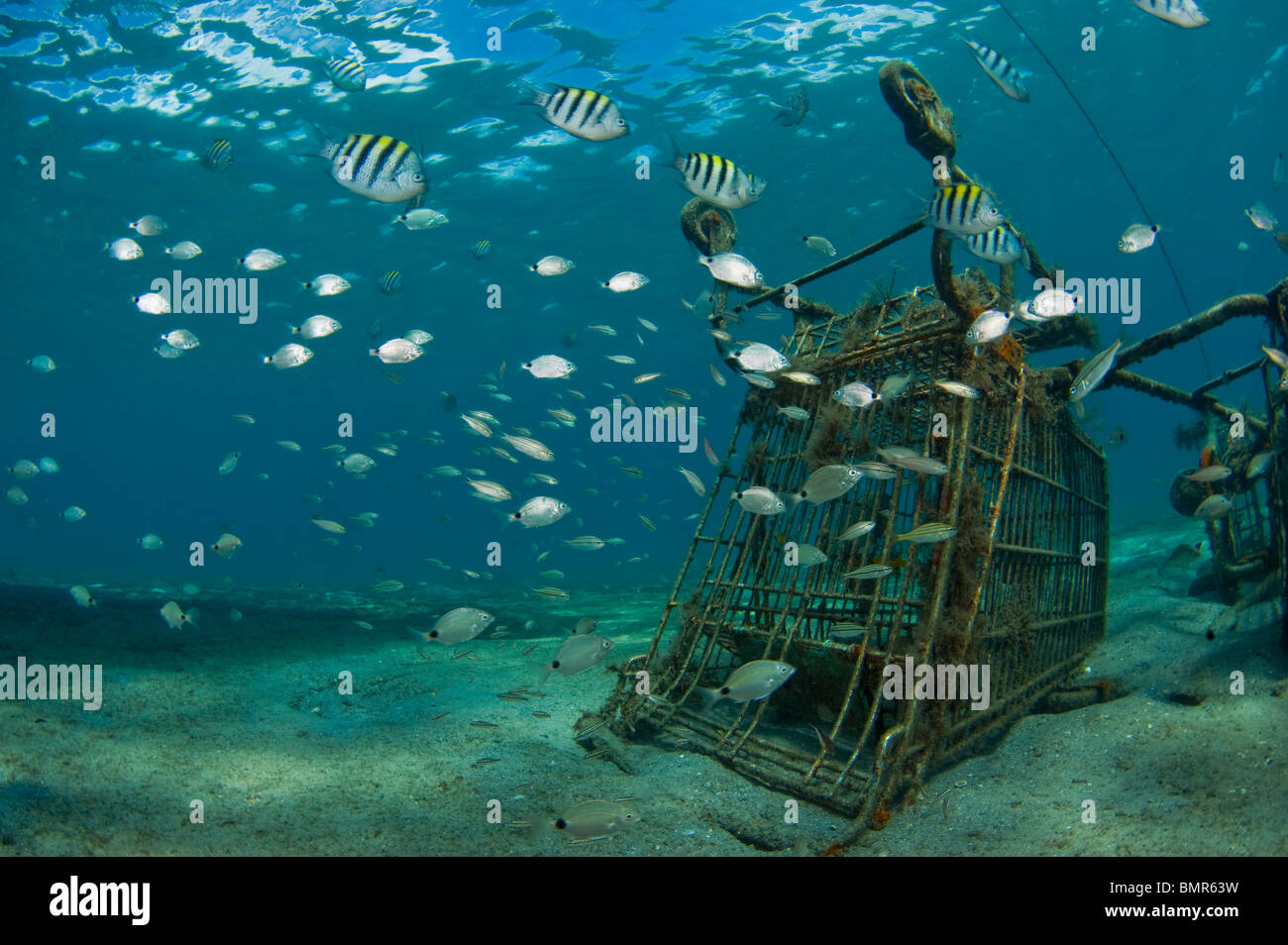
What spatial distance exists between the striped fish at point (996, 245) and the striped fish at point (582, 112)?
10.1ft

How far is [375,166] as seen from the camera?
4.20 meters

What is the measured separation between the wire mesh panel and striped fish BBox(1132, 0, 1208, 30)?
2615 mm

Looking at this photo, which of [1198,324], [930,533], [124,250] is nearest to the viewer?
[930,533]

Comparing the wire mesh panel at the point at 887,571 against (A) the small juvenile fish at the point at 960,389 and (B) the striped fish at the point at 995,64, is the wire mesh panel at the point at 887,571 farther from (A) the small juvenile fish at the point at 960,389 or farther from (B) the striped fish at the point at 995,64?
(B) the striped fish at the point at 995,64

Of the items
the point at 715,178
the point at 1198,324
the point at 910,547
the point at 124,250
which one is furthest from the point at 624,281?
the point at 124,250

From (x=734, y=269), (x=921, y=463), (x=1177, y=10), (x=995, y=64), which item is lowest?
(x=921, y=463)

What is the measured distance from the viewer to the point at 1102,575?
7.76 m

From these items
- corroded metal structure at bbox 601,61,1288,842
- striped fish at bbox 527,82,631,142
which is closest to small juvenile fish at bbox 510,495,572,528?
corroded metal structure at bbox 601,61,1288,842

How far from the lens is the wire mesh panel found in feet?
15.7

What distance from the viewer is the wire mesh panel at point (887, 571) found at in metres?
4.79

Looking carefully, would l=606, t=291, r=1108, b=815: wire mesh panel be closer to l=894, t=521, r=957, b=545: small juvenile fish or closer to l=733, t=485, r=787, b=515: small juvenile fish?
l=894, t=521, r=957, b=545: small juvenile fish

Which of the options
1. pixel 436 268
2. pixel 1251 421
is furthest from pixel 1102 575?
pixel 436 268

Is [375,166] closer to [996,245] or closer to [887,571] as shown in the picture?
[887,571]

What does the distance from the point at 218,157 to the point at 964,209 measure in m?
10.6
